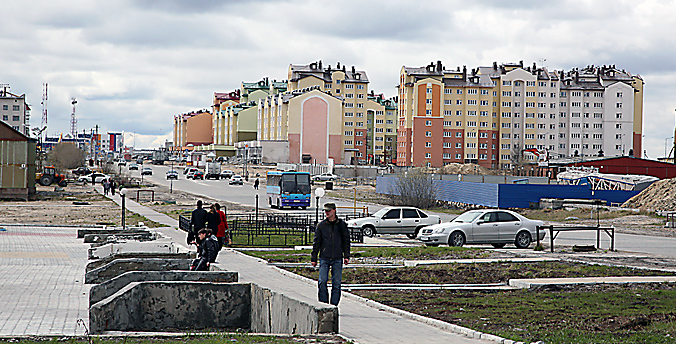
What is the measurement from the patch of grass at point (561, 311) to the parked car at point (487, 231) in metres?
10.4

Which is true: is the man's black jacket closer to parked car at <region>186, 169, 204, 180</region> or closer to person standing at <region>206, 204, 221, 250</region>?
Result: person standing at <region>206, 204, 221, 250</region>

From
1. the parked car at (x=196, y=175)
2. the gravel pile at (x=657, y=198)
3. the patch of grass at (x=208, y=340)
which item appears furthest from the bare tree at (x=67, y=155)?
the patch of grass at (x=208, y=340)

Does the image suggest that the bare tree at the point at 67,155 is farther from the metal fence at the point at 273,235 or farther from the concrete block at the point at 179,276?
the concrete block at the point at 179,276

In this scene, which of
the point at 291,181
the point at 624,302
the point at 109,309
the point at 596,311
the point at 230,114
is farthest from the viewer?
the point at 230,114

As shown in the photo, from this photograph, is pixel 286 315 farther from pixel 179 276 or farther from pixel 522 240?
pixel 522 240

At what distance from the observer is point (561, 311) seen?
1128cm

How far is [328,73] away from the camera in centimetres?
14412

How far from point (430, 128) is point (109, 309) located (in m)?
107

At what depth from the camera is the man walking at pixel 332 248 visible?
11.1m

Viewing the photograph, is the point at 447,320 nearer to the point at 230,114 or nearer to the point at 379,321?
the point at 379,321

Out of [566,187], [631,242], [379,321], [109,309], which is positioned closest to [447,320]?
[379,321]

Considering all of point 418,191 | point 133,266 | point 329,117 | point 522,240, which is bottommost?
point 522,240

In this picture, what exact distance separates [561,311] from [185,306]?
622cm

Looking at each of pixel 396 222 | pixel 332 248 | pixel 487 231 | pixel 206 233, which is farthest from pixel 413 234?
pixel 332 248
